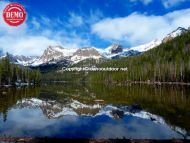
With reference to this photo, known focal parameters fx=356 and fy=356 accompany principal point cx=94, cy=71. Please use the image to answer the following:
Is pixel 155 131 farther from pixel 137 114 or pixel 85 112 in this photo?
pixel 85 112

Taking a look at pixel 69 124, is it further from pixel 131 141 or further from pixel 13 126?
pixel 131 141

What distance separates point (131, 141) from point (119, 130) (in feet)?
54.1

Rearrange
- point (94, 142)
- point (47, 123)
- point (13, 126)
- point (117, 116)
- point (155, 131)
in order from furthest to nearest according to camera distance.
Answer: point (117, 116), point (47, 123), point (13, 126), point (155, 131), point (94, 142)

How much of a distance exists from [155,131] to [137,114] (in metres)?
19.4

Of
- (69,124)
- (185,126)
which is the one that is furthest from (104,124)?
(185,126)

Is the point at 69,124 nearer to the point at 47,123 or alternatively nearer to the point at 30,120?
the point at 47,123

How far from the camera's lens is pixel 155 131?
49.6 metres

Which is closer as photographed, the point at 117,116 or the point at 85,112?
the point at 117,116

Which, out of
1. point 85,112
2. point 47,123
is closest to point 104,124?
point 47,123

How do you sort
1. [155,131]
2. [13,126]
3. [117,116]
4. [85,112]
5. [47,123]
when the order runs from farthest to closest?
1. [85,112]
2. [117,116]
3. [47,123]
4. [13,126]
5. [155,131]

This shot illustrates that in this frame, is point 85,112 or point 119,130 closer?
point 119,130

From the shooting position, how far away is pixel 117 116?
6769cm

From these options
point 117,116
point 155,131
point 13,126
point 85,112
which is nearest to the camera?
point 155,131

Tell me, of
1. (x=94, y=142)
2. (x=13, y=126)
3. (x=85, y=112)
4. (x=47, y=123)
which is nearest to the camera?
(x=94, y=142)
